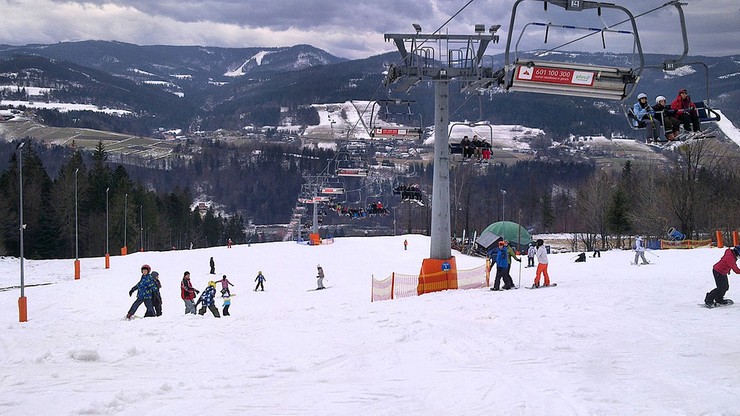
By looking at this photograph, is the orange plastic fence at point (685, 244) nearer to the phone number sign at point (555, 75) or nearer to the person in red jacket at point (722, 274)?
the person in red jacket at point (722, 274)

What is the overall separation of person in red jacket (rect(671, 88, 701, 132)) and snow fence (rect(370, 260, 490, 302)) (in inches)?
407

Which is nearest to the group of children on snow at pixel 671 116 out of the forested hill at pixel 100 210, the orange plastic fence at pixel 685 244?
the orange plastic fence at pixel 685 244

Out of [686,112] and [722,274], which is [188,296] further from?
[686,112]

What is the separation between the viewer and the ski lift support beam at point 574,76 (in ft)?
37.0

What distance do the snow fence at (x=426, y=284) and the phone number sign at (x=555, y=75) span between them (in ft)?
35.3

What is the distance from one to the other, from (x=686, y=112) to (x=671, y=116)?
26 centimetres

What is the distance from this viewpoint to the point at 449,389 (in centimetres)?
835

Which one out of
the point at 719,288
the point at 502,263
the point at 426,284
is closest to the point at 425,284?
the point at 426,284

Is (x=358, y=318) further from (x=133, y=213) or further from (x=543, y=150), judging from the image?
(x=543, y=150)

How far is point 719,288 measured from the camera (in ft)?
43.8

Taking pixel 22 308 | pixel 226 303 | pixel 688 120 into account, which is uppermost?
pixel 688 120

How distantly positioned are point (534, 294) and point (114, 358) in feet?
34.3

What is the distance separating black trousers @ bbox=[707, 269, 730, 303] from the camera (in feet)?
43.4

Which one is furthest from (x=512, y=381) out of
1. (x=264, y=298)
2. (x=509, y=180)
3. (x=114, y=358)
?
(x=509, y=180)
